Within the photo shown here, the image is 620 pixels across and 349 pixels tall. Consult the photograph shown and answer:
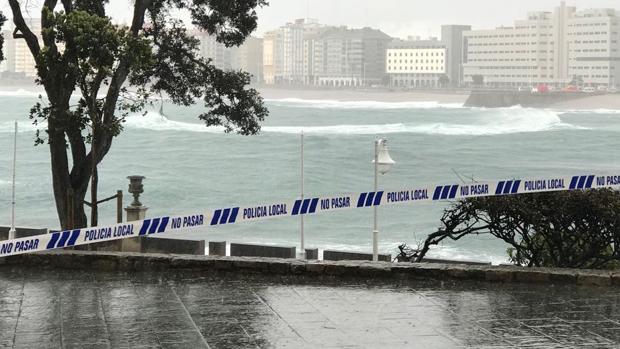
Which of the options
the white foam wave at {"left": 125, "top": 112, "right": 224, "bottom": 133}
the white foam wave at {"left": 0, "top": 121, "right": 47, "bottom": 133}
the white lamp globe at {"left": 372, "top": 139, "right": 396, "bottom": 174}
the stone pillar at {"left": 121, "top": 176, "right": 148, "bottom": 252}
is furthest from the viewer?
the white foam wave at {"left": 125, "top": 112, "right": 224, "bottom": 133}

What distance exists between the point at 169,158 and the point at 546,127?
49.6m

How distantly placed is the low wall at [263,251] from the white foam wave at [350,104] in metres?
145

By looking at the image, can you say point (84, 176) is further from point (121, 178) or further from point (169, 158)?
point (169, 158)

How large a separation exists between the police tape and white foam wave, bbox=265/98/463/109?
14990 cm

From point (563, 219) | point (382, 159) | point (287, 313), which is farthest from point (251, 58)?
point (287, 313)

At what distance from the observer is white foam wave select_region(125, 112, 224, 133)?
11244 centimetres

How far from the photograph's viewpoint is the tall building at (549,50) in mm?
184500

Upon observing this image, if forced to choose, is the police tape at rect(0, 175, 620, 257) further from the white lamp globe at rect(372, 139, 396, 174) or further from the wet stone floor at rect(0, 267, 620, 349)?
the white lamp globe at rect(372, 139, 396, 174)

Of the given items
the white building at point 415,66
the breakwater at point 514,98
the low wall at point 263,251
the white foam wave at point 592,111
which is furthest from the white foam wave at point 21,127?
the low wall at point 263,251

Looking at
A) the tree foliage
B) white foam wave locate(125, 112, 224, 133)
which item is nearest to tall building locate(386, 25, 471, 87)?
white foam wave locate(125, 112, 224, 133)

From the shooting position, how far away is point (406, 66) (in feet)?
646

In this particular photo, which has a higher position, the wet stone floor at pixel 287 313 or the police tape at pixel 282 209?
the police tape at pixel 282 209

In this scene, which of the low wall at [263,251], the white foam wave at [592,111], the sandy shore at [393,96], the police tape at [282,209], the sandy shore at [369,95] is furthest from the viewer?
the sandy shore at [369,95]

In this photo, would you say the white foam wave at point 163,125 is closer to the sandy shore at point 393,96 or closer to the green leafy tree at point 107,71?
the sandy shore at point 393,96
